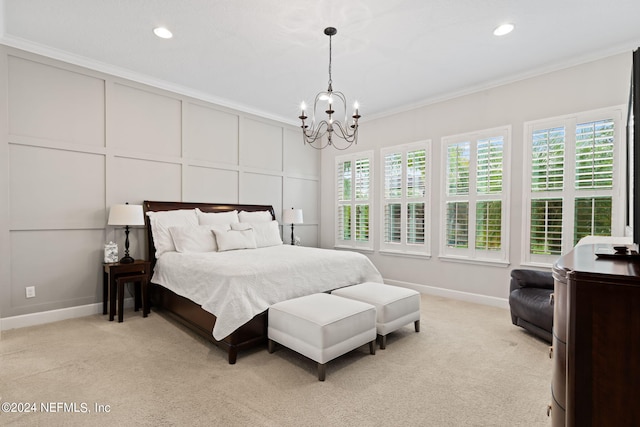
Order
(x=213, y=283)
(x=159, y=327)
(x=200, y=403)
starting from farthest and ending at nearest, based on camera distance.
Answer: (x=159, y=327)
(x=213, y=283)
(x=200, y=403)

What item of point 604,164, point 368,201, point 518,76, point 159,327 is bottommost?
point 159,327

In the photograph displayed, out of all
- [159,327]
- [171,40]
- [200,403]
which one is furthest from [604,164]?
[159,327]

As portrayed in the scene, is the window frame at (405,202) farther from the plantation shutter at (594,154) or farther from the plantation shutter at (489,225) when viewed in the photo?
the plantation shutter at (594,154)

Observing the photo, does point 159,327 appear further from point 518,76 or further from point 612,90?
point 612,90

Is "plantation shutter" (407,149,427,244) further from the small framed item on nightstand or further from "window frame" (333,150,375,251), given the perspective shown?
the small framed item on nightstand

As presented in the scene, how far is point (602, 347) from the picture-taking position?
1.01 metres

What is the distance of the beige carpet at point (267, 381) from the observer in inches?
74.4

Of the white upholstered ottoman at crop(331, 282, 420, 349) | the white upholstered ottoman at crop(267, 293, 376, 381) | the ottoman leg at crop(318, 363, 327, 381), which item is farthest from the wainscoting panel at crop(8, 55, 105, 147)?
the ottoman leg at crop(318, 363, 327, 381)

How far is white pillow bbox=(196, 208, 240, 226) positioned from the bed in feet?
0.57

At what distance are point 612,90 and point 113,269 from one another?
5658 millimetres

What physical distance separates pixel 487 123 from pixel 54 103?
5.19 m

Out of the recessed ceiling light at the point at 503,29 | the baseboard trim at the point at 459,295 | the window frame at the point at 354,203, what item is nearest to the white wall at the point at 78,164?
the window frame at the point at 354,203

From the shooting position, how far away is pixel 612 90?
3342 mm

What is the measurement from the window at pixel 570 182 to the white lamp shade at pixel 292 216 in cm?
335
